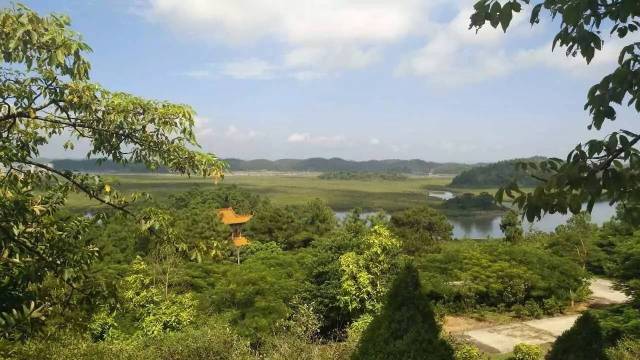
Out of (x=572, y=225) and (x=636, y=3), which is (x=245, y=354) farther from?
(x=572, y=225)

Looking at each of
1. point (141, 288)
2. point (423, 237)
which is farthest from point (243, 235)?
point (141, 288)

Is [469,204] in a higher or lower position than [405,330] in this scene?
lower

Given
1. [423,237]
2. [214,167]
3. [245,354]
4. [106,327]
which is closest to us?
[214,167]

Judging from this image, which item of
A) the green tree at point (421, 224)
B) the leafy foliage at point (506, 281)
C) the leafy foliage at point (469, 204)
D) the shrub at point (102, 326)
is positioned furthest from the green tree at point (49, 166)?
the leafy foliage at point (469, 204)

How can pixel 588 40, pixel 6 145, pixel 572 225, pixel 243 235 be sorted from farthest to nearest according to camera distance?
pixel 243 235
pixel 572 225
pixel 6 145
pixel 588 40

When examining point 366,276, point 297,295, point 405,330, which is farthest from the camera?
point 297,295

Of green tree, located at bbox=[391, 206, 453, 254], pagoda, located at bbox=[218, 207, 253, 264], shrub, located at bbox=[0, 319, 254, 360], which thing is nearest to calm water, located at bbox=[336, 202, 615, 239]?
green tree, located at bbox=[391, 206, 453, 254]

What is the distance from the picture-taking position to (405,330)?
8.05 metres

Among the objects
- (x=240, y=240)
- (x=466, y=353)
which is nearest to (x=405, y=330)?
(x=466, y=353)

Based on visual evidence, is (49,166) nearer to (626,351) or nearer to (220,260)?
(220,260)

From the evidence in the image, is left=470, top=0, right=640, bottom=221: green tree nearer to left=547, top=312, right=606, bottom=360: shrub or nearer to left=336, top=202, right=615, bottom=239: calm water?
left=547, top=312, right=606, bottom=360: shrub

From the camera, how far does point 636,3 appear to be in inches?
110

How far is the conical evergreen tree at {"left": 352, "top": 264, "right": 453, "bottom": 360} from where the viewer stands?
24.8 ft

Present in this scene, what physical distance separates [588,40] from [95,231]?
136 ft
